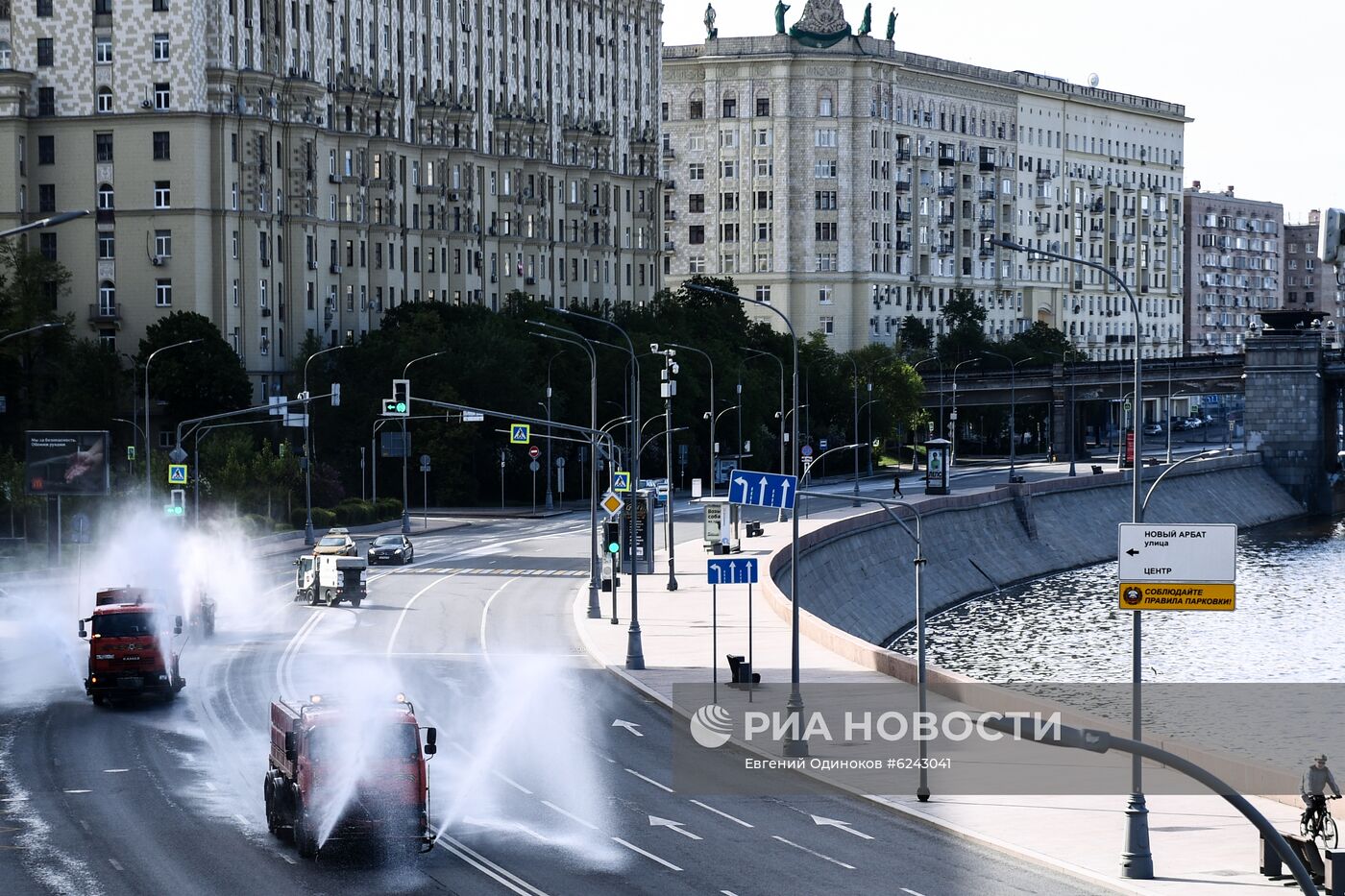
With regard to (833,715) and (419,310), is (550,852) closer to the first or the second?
(833,715)

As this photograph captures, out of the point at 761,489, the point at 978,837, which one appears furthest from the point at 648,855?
the point at 761,489

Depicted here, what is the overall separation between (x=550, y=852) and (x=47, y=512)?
6341cm

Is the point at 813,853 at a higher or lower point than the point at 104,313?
lower

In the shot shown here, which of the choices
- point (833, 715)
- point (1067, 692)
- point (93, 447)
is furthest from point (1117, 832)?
point (93, 447)

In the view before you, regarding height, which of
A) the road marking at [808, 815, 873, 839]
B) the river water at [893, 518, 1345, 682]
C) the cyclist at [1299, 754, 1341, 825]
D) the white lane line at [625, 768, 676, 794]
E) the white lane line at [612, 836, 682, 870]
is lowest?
the river water at [893, 518, 1345, 682]

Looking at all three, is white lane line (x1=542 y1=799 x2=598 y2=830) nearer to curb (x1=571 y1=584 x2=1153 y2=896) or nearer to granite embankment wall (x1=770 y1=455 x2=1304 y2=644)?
Answer: curb (x1=571 y1=584 x2=1153 y2=896)

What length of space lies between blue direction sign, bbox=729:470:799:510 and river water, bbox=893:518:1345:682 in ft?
99.7

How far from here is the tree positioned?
386ft

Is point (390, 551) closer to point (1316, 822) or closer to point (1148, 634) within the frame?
point (1148, 634)

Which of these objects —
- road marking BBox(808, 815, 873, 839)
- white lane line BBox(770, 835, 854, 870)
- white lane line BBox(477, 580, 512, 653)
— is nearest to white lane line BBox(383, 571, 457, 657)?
white lane line BBox(477, 580, 512, 653)

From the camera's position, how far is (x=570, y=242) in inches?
6905

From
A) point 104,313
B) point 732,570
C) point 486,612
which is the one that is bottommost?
point 486,612

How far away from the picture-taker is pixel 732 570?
47.9 metres

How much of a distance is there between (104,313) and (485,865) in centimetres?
10303
